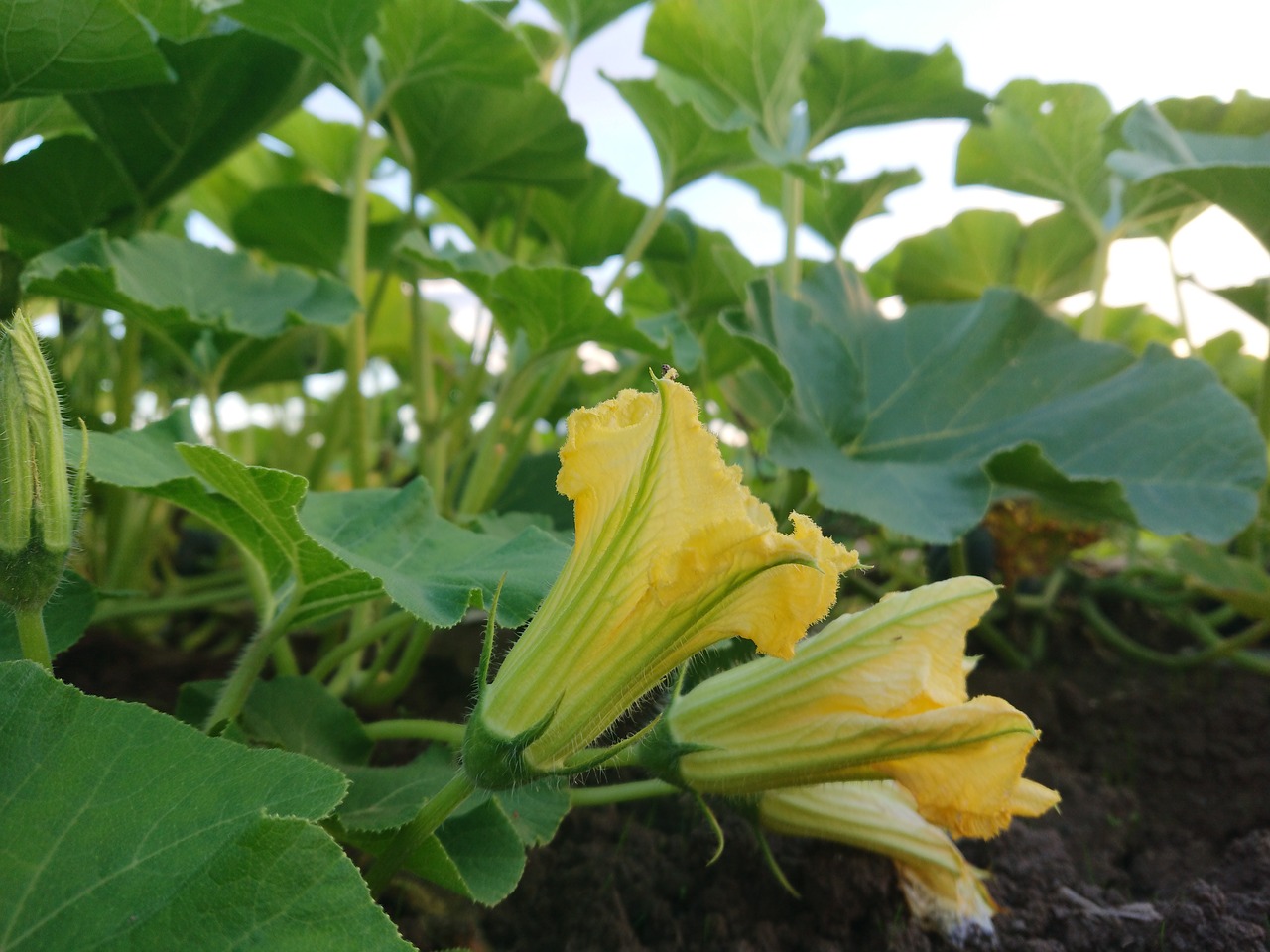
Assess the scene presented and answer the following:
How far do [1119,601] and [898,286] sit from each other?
3.38 feet

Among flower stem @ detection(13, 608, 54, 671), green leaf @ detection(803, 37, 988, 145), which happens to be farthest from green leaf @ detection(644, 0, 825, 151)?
flower stem @ detection(13, 608, 54, 671)

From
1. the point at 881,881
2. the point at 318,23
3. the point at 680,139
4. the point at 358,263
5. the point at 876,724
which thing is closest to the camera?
the point at 876,724

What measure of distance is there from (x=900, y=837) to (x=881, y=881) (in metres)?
0.08

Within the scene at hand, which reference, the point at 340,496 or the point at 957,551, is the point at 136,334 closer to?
the point at 340,496

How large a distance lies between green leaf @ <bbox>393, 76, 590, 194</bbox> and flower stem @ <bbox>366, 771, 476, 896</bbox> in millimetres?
1227

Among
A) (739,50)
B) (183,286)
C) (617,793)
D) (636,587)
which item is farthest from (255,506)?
(739,50)

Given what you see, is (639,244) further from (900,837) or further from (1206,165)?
(900,837)

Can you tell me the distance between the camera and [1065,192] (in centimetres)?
218

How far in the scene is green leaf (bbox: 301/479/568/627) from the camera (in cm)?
90

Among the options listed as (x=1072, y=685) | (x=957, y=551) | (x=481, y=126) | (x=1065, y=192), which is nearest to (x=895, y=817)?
(x=957, y=551)

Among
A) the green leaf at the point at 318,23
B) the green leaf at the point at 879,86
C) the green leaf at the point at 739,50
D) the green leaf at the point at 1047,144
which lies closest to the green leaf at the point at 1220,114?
the green leaf at the point at 1047,144

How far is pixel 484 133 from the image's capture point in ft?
5.53

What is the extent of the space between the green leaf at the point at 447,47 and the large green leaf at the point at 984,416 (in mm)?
559

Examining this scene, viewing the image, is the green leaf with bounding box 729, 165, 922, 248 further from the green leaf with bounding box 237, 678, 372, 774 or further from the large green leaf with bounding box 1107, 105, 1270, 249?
the green leaf with bounding box 237, 678, 372, 774
